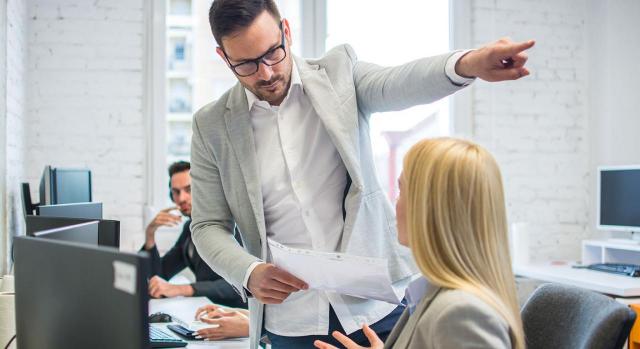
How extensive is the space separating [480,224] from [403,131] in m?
3.15

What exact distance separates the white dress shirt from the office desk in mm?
328

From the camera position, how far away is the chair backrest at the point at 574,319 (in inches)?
48.3

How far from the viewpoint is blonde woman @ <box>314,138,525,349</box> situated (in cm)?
107

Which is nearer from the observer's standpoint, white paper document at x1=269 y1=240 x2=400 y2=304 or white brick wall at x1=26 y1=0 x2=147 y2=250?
white paper document at x1=269 y1=240 x2=400 y2=304

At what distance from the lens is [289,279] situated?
54.1 inches

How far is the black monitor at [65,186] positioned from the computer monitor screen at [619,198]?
2909 millimetres

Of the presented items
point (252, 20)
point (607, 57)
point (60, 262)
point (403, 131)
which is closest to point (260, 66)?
point (252, 20)

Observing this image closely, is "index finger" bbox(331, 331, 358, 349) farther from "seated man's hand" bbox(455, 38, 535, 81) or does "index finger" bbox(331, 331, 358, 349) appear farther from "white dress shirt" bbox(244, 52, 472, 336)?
"seated man's hand" bbox(455, 38, 535, 81)

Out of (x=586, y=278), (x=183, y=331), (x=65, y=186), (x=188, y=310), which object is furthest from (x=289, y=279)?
(x=586, y=278)

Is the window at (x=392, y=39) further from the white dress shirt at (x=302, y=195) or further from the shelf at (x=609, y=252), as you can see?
the white dress shirt at (x=302, y=195)

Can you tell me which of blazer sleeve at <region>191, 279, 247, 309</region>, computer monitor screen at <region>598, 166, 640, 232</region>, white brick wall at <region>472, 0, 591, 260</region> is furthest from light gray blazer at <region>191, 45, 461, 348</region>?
white brick wall at <region>472, 0, 591, 260</region>

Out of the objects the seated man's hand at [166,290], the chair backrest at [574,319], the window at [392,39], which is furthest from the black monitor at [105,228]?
the window at [392,39]

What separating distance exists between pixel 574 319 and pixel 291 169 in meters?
0.72

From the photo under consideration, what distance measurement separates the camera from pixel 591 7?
4312 millimetres
